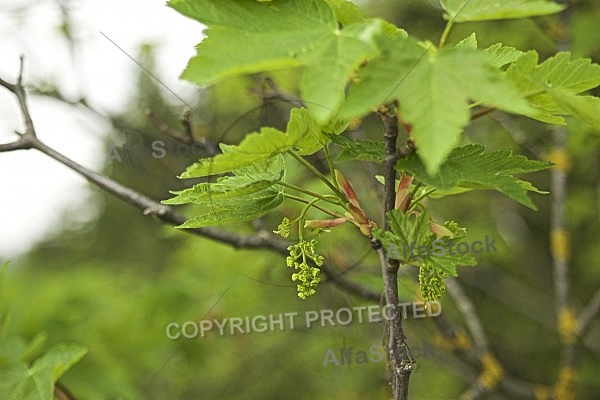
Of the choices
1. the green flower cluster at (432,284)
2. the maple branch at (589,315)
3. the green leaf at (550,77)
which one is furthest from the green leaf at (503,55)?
the maple branch at (589,315)

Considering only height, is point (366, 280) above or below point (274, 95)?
below

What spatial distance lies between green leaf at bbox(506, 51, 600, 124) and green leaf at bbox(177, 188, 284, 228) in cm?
33

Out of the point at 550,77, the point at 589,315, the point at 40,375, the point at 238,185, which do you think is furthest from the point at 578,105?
the point at 589,315

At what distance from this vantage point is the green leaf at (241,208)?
2.86ft

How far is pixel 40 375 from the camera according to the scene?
1.30 metres

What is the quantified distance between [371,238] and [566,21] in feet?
6.02

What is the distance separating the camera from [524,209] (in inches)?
159

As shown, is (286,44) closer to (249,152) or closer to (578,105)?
(249,152)

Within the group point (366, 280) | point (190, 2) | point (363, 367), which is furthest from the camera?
point (363, 367)

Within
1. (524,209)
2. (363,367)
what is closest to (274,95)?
(363,367)

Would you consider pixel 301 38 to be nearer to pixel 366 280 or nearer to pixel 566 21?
pixel 366 280

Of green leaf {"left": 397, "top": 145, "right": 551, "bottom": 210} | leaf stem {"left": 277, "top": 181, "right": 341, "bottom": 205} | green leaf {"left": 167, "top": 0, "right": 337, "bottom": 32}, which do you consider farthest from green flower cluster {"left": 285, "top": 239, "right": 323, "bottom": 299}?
green leaf {"left": 167, "top": 0, "right": 337, "bottom": 32}

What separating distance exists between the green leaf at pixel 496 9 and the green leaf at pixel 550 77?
0.19 feet

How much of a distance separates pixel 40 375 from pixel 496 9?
3.41ft
